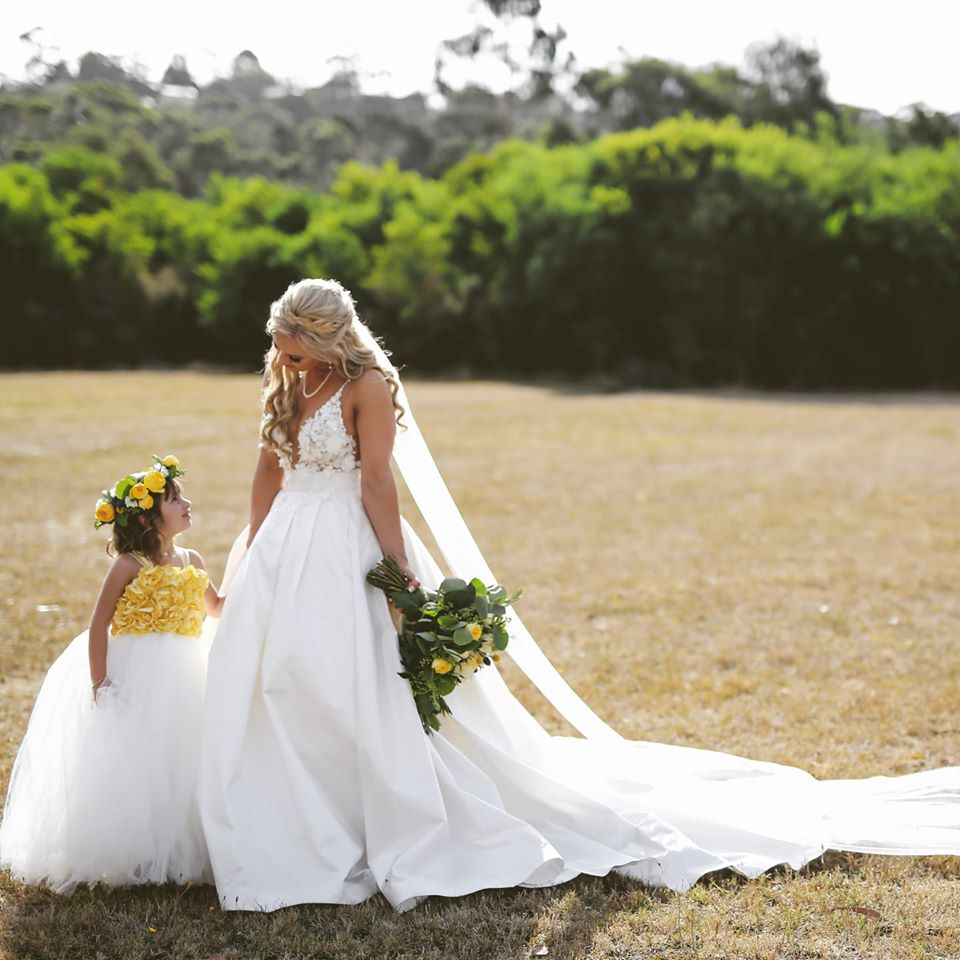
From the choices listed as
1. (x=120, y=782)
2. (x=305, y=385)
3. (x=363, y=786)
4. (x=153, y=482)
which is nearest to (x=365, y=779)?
(x=363, y=786)

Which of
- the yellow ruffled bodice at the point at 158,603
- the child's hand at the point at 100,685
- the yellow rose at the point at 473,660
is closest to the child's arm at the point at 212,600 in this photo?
the yellow ruffled bodice at the point at 158,603

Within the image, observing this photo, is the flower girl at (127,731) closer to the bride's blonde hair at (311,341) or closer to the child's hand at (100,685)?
the child's hand at (100,685)

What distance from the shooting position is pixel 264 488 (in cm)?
410

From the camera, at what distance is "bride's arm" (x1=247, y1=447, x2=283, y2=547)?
4.07 metres

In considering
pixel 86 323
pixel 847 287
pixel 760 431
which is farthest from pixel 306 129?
pixel 760 431

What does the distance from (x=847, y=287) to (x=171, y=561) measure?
95.7 feet

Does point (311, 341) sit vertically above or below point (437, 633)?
above

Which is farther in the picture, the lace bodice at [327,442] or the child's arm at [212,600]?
the child's arm at [212,600]

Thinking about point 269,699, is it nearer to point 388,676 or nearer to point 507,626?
point 388,676

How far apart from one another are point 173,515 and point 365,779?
4.05 ft

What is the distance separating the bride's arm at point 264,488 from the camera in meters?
4.07

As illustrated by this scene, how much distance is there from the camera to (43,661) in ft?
20.9

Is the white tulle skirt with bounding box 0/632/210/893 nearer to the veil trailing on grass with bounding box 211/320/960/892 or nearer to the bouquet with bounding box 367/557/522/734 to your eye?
the veil trailing on grass with bounding box 211/320/960/892

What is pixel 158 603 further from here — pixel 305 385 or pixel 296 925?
pixel 296 925
